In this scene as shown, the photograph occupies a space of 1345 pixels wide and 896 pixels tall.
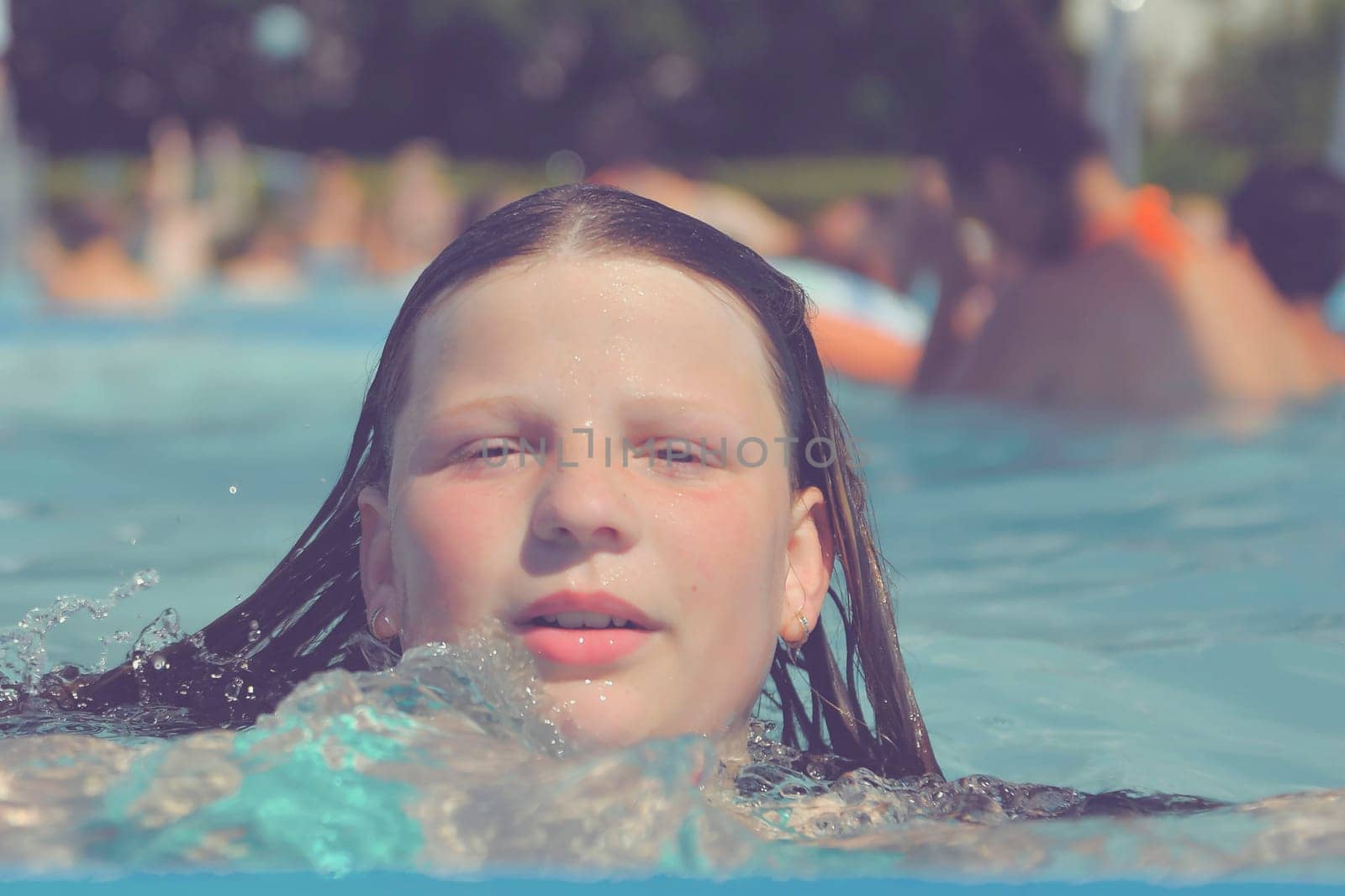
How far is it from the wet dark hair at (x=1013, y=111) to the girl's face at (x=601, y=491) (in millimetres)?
4165

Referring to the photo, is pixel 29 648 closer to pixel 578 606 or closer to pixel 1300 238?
pixel 578 606

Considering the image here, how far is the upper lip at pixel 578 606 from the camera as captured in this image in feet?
5.47

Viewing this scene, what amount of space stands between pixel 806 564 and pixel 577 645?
18.0 inches

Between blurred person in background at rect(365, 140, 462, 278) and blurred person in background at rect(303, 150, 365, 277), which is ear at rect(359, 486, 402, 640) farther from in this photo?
blurred person in background at rect(303, 150, 365, 277)

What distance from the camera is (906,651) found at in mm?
3000

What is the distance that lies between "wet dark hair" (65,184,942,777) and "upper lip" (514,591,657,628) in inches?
14.9

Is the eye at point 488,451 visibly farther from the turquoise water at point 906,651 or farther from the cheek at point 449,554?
the turquoise water at point 906,651

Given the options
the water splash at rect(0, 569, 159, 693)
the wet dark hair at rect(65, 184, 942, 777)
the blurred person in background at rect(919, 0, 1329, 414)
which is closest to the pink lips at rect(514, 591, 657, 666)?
the wet dark hair at rect(65, 184, 942, 777)

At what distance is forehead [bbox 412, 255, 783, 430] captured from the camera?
70.4 inches

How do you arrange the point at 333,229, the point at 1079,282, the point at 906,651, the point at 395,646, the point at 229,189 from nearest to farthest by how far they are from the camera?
1. the point at 395,646
2. the point at 906,651
3. the point at 1079,282
4. the point at 333,229
5. the point at 229,189

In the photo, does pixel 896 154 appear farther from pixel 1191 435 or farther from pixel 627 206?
pixel 627 206

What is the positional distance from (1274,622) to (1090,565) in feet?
2.11

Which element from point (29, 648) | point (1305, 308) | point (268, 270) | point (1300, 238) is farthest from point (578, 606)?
point (268, 270)

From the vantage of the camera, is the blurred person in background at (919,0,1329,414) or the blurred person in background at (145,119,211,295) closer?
the blurred person in background at (919,0,1329,414)
